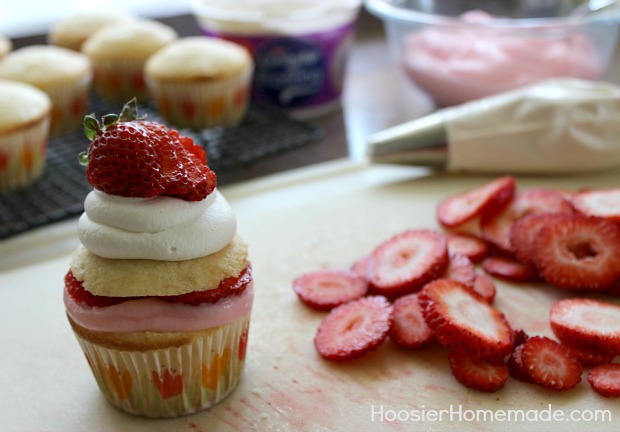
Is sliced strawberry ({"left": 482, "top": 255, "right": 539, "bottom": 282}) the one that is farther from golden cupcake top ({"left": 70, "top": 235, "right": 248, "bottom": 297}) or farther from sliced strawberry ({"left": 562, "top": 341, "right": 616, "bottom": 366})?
golden cupcake top ({"left": 70, "top": 235, "right": 248, "bottom": 297})

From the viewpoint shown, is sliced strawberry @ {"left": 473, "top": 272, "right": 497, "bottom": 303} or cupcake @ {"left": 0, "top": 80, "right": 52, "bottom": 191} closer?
sliced strawberry @ {"left": 473, "top": 272, "right": 497, "bottom": 303}

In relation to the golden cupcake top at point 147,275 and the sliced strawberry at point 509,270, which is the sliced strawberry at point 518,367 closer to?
the sliced strawberry at point 509,270

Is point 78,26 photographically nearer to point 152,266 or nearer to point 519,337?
point 152,266

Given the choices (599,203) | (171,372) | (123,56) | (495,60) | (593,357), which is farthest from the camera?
(123,56)

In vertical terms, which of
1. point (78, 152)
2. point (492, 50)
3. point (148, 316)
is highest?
point (148, 316)

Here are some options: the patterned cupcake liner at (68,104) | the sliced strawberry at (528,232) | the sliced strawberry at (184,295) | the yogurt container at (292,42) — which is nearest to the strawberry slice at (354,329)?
the sliced strawberry at (184,295)

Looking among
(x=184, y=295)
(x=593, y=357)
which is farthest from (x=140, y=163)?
(x=593, y=357)

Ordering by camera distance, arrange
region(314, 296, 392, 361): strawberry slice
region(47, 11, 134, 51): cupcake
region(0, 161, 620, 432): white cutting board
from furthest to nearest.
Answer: region(47, 11, 134, 51): cupcake, region(314, 296, 392, 361): strawberry slice, region(0, 161, 620, 432): white cutting board

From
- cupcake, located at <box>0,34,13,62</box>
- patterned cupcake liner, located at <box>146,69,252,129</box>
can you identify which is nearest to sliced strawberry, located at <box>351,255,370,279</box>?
patterned cupcake liner, located at <box>146,69,252,129</box>
